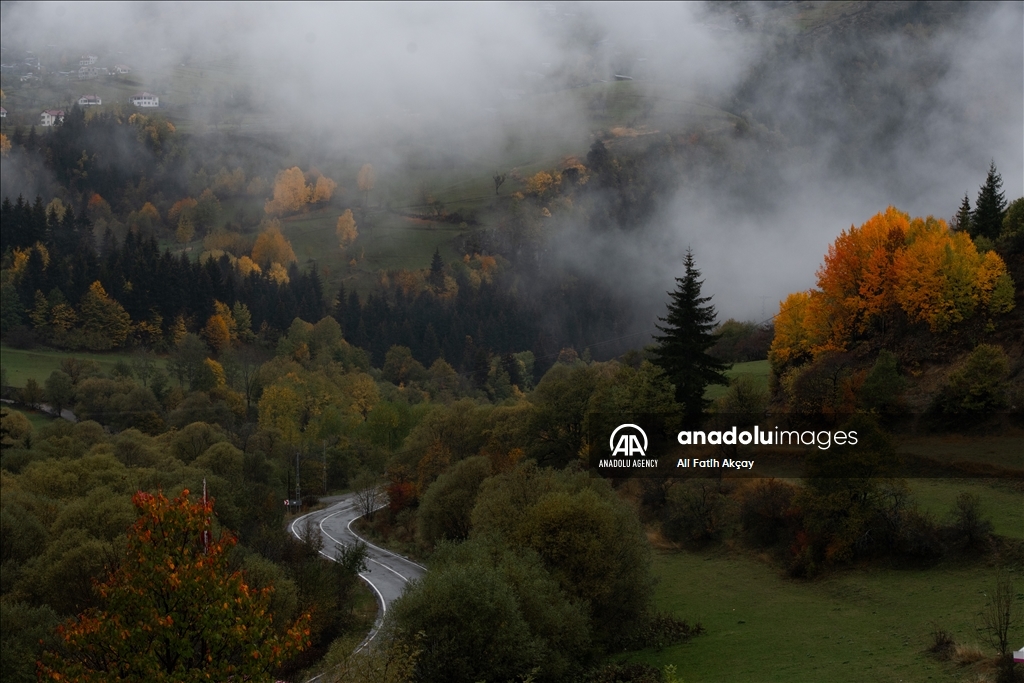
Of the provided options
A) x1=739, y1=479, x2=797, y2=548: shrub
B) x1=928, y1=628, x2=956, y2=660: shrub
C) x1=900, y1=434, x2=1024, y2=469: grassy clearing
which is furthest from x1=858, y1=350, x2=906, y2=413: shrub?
x1=928, y1=628, x2=956, y2=660: shrub

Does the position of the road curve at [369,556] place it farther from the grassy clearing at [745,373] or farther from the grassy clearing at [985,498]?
the grassy clearing at [985,498]

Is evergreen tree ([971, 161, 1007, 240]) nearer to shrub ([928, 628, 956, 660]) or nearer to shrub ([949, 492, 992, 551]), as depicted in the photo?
shrub ([949, 492, 992, 551])

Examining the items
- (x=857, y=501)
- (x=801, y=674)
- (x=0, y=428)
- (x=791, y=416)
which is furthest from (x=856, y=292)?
(x=0, y=428)

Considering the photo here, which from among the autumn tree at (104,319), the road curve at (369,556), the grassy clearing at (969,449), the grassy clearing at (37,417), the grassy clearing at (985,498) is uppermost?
the autumn tree at (104,319)

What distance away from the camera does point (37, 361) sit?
6181 inches

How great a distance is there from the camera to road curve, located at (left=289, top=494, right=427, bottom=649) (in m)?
62.3

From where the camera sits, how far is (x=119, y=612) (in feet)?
77.4

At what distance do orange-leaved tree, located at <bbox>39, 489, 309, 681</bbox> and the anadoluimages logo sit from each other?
34084 mm

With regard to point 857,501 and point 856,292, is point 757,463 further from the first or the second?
point 856,292

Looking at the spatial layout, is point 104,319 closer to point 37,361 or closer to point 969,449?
point 37,361

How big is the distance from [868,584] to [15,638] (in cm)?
4188

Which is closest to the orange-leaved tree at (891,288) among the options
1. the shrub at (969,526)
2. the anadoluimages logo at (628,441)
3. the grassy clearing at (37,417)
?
the anadoluimages logo at (628,441)

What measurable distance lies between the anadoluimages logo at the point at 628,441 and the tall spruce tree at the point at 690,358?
403 cm

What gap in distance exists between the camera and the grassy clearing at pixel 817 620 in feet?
119
